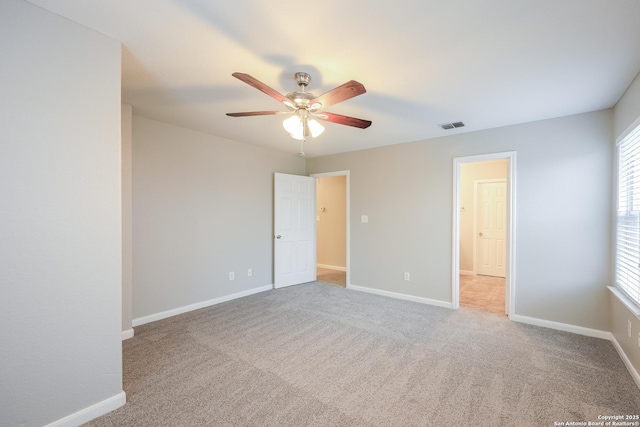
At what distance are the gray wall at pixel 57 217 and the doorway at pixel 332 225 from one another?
15.9ft

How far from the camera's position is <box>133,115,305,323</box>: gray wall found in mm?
3270

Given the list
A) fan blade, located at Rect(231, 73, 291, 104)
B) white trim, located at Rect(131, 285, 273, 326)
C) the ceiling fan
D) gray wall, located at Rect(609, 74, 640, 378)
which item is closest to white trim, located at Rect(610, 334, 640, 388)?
gray wall, located at Rect(609, 74, 640, 378)

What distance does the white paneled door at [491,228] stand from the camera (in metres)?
5.62

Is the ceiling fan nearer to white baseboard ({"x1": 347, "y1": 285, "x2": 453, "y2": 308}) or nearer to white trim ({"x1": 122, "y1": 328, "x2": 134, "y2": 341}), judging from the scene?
white trim ({"x1": 122, "y1": 328, "x2": 134, "y2": 341})

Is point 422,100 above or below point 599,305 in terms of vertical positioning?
above

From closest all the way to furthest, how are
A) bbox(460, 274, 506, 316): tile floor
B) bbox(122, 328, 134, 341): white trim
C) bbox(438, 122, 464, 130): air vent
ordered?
bbox(122, 328, 134, 341): white trim < bbox(438, 122, 464, 130): air vent < bbox(460, 274, 506, 316): tile floor

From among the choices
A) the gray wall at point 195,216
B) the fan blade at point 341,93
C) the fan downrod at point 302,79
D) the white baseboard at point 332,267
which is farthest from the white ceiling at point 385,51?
the white baseboard at point 332,267

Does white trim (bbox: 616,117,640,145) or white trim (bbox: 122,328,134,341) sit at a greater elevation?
white trim (bbox: 616,117,640,145)

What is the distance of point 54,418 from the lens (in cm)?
157

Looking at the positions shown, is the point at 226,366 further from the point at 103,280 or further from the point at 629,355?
the point at 629,355

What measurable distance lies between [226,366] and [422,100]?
303 centimetres

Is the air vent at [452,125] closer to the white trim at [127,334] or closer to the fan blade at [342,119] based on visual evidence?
the fan blade at [342,119]

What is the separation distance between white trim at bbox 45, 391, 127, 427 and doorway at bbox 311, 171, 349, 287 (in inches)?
183

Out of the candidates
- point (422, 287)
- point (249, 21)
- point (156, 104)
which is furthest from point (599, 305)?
point (156, 104)
